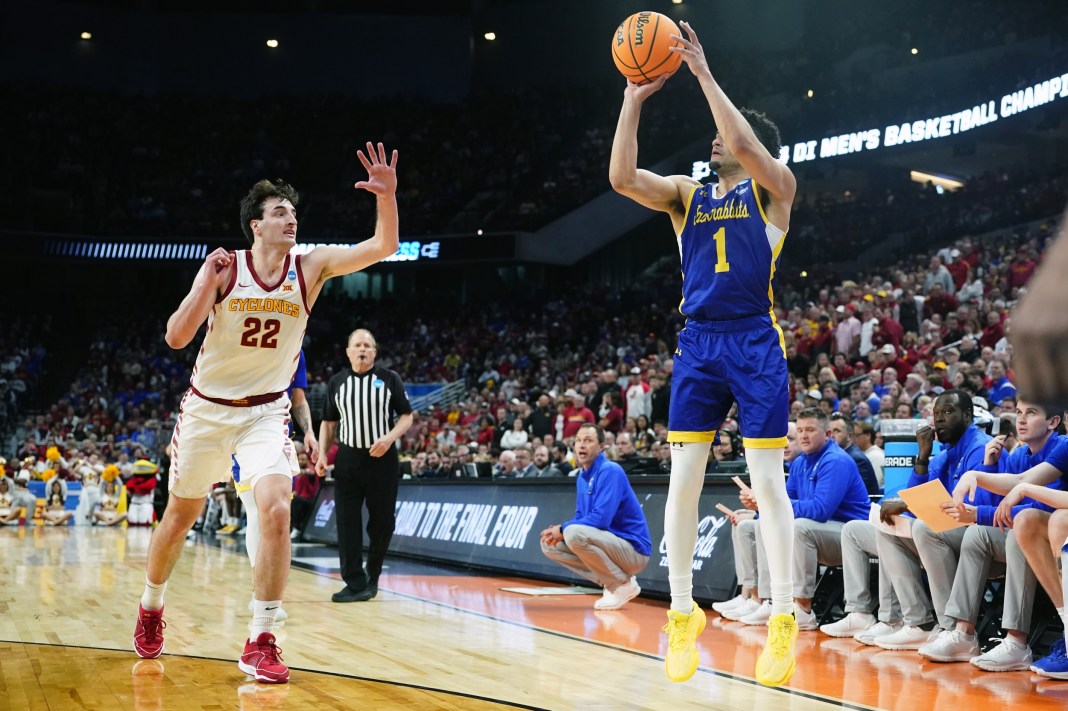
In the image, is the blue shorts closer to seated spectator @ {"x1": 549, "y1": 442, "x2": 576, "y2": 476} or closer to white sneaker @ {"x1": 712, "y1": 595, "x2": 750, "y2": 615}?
white sneaker @ {"x1": 712, "y1": 595, "x2": 750, "y2": 615}

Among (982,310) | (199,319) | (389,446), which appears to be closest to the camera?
(199,319)

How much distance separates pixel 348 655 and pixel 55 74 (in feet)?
109

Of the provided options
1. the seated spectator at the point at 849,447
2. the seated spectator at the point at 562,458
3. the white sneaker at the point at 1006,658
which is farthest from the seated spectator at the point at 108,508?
the white sneaker at the point at 1006,658

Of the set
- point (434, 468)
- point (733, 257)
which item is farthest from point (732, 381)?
point (434, 468)

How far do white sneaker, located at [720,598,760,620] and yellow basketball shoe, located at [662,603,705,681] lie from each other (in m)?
2.82

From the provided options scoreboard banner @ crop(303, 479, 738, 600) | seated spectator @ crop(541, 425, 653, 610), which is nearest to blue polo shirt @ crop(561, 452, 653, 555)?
seated spectator @ crop(541, 425, 653, 610)

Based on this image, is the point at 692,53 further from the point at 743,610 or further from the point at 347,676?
the point at 743,610

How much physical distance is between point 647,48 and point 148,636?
12.3ft

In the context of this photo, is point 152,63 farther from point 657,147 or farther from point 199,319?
point 199,319

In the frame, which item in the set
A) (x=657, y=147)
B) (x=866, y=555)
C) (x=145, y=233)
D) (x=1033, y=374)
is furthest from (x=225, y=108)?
(x=1033, y=374)

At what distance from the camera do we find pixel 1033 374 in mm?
1000

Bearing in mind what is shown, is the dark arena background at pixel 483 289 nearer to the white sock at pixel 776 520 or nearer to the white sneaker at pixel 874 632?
the white sneaker at pixel 874 632

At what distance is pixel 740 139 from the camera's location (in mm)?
4375

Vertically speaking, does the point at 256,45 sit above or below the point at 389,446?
above
